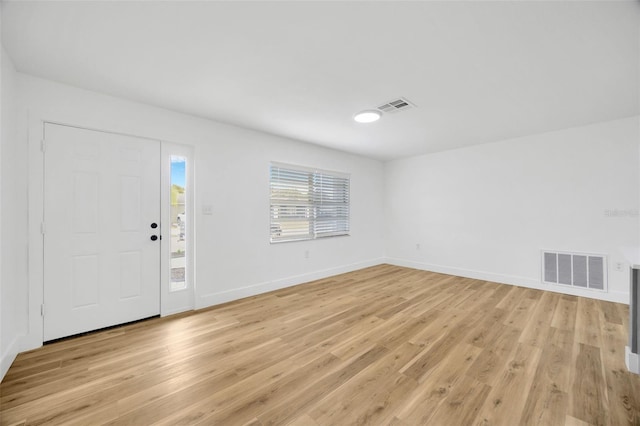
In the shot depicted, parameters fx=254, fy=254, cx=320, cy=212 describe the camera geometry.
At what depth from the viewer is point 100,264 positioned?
268 cm

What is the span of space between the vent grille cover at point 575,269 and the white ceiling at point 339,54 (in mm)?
1966

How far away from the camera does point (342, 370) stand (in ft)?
6.47

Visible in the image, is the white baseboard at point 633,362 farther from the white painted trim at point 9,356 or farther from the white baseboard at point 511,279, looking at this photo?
the white painted trim at point 9,356

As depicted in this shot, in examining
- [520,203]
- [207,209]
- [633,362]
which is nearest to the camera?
[633,362]

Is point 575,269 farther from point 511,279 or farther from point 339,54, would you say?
point 339,54

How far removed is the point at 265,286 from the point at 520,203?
4.37 metres

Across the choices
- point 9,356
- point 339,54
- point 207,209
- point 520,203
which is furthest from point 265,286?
point 520,203

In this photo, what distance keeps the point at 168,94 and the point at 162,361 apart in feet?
8.44

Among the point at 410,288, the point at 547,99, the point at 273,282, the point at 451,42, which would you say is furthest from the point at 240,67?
the point at 410,288

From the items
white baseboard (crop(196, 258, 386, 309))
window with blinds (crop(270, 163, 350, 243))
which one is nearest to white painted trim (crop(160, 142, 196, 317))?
white baseboard (crop(196, 258, 386, 309))

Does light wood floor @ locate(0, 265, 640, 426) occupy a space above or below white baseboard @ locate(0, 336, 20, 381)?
below

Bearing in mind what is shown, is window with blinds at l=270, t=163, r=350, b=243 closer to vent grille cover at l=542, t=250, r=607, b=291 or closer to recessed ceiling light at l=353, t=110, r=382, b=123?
recessed ceiling light at l=353, t=110, r=382, b=123

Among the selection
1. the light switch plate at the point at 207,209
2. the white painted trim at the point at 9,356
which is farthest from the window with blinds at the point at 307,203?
the white painted trim at the point at 9,356

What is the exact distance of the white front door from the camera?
2.45 metres
